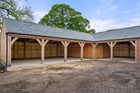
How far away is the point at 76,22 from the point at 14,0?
1738 centimetres

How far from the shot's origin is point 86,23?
33812 mm

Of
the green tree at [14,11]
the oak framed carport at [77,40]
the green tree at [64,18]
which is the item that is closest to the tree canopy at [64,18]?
the green tree at [64,18]

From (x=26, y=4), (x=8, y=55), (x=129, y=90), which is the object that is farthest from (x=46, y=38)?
(x=26, y=4)

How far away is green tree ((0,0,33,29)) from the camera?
17.2 metres

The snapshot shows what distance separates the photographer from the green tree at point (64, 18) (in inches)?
1229

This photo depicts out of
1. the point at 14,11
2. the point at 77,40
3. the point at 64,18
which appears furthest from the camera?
the point at 64,18

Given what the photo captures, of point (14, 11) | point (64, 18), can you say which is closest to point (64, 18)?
point (64, 18)

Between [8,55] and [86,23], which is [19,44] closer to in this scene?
[8,55]

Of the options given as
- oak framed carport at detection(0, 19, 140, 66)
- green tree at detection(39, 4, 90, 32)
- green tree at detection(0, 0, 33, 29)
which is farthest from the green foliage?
green tree at detection(39, 4, 90, 32)

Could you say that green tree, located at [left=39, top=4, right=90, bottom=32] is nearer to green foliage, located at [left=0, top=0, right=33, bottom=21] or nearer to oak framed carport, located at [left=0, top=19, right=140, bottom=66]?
green foliage, located at [left=0, top=0, right=33, bottom=21]

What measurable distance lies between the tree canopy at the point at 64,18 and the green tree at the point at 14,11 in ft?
39.2

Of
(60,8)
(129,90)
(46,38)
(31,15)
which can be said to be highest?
(60,8)

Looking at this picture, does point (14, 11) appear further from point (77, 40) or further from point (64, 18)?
point (64, 18)

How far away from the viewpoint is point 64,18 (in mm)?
32000
